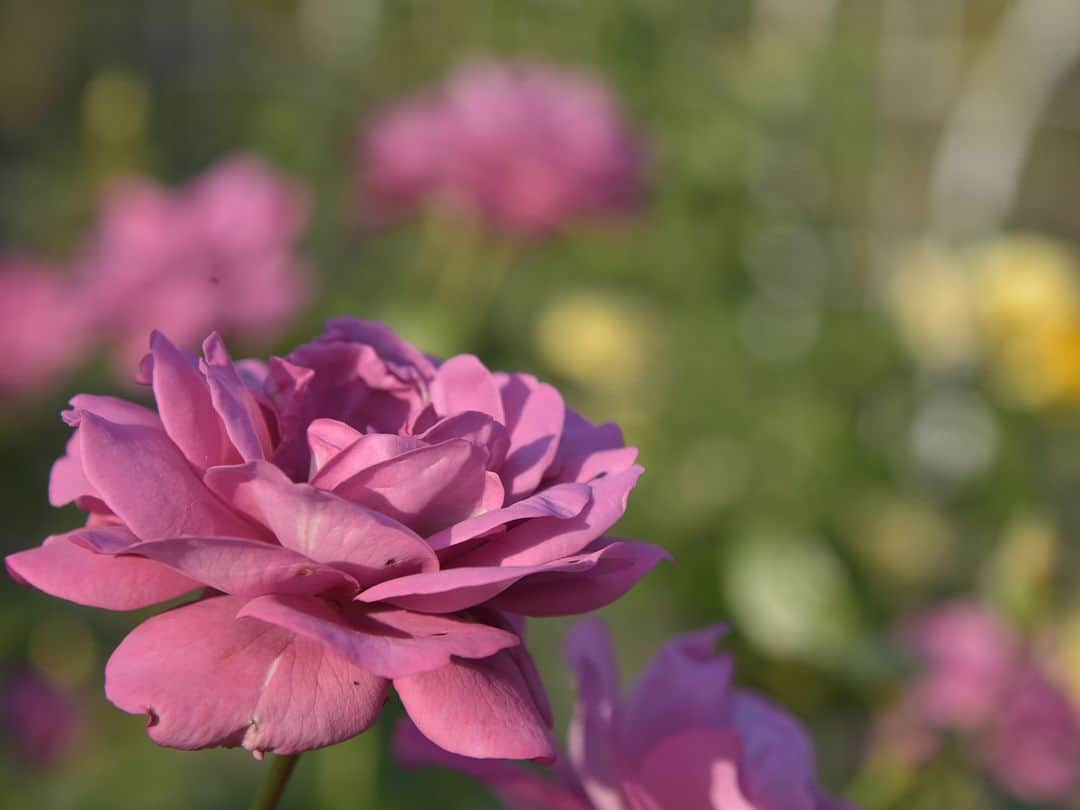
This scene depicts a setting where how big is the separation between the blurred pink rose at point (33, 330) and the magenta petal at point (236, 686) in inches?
36.9

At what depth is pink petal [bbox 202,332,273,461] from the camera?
0.30 meters

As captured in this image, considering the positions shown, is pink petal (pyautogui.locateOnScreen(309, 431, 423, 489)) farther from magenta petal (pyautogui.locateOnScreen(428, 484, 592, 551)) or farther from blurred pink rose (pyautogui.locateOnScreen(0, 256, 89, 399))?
blurred pink rose (pyautogui.locateOnScreen(0, 256, 89, 399))

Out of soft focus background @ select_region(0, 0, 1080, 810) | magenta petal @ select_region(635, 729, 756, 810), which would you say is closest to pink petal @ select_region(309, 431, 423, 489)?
magenta petal @ select_region(635, 729, 756, 810)

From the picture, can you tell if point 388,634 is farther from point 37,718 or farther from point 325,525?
point 37,718

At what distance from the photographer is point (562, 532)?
1.01 ft

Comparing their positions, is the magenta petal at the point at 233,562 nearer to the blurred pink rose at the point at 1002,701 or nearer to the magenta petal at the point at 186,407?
the magenta petal at the point at 186,407

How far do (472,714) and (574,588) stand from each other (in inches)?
1.7

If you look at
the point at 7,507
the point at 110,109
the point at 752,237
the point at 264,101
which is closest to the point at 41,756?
the point at 110,109

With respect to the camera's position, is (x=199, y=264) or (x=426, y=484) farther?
(x=199, y=264)

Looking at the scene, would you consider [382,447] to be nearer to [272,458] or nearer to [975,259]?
[272,458]

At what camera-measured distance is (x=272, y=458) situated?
342mm

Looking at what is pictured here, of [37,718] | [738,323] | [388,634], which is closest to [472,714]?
[388,634]

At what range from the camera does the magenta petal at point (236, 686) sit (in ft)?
0.95

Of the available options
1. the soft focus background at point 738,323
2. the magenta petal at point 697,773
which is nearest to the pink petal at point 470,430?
the magenta petal at point 697,773
